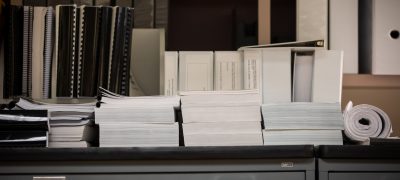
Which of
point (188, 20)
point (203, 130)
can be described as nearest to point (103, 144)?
point (203, 130)

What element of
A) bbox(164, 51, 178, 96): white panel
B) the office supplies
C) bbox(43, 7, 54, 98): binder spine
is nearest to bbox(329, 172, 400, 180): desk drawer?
bbox(164, 51, 178, 96): white panel

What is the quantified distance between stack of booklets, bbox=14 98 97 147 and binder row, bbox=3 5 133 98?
0.11 metres

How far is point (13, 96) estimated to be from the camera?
1.41m

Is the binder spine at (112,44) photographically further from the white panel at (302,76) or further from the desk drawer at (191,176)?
the white panel at (302,76)

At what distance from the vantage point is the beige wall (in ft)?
4.74

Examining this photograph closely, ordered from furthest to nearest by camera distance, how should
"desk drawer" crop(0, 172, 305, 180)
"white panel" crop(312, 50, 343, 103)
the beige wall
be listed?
the beige wall < "white panel" crop(312, 50, 343, 103) < "desk drawer" crop(0, 172, 305, 180)

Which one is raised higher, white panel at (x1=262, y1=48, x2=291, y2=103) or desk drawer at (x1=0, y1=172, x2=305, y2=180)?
white panel at (x1=262, y1=48, x2=291, y2=103)

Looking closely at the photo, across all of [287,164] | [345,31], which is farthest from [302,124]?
[345,31]

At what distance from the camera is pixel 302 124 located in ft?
4.16

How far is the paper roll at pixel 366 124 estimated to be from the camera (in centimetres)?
128

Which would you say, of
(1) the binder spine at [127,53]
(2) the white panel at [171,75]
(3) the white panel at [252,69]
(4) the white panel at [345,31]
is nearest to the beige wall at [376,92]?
(4) the white panel at [345,31]

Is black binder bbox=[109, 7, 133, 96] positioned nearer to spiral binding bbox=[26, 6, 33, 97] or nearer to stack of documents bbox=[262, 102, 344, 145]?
spiral binding bbox=[26, 6, 33, 97]

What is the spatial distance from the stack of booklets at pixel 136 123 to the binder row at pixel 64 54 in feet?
0.54

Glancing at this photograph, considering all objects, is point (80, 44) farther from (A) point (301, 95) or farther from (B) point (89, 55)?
(A) point (301, 95)
